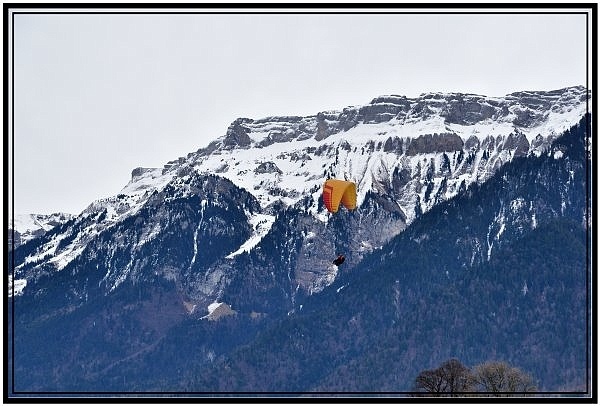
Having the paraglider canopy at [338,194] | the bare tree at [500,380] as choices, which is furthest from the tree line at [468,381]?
the paraglider canopy at [338,194]

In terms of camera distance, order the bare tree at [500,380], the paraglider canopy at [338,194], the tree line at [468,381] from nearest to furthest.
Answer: the paraglider canopy at [338,194] < the tree line at [468,381] < the bare tree at [500,380]

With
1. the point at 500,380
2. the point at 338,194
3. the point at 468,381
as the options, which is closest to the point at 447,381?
the point at 468,381

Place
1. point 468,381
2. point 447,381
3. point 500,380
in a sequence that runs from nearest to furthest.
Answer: point 468,381, point 447,381, point 500,380

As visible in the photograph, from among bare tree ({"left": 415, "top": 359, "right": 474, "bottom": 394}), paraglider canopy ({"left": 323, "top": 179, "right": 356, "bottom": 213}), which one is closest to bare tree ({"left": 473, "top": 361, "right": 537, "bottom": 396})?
bare tree ({"left": 415, "top": 359, "right": 474, "bottom": 394})

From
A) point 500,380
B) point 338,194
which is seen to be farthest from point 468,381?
point 338,194

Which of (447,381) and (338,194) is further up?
(338,194)

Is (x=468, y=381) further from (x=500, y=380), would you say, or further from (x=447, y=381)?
(x=500, y=380)

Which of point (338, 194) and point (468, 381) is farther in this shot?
point (468, 381)

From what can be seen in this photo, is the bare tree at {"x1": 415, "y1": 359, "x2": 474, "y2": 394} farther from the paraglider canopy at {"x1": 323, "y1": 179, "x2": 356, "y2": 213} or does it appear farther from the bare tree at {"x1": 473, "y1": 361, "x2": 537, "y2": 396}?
the paraglider canopy at {"x1": 323, "y1": 179, "x2": 356, "y2": 213}

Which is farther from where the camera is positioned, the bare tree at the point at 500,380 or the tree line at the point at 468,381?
the bare tree at the point at 500,380

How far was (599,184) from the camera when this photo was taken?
7138 cm

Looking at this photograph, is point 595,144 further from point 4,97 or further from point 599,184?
point 4,97

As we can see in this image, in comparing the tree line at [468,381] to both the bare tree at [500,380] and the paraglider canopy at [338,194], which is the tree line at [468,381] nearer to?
the bare tree at [500,380]

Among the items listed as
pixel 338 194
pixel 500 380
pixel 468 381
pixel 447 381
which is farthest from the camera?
pixel 500 380
